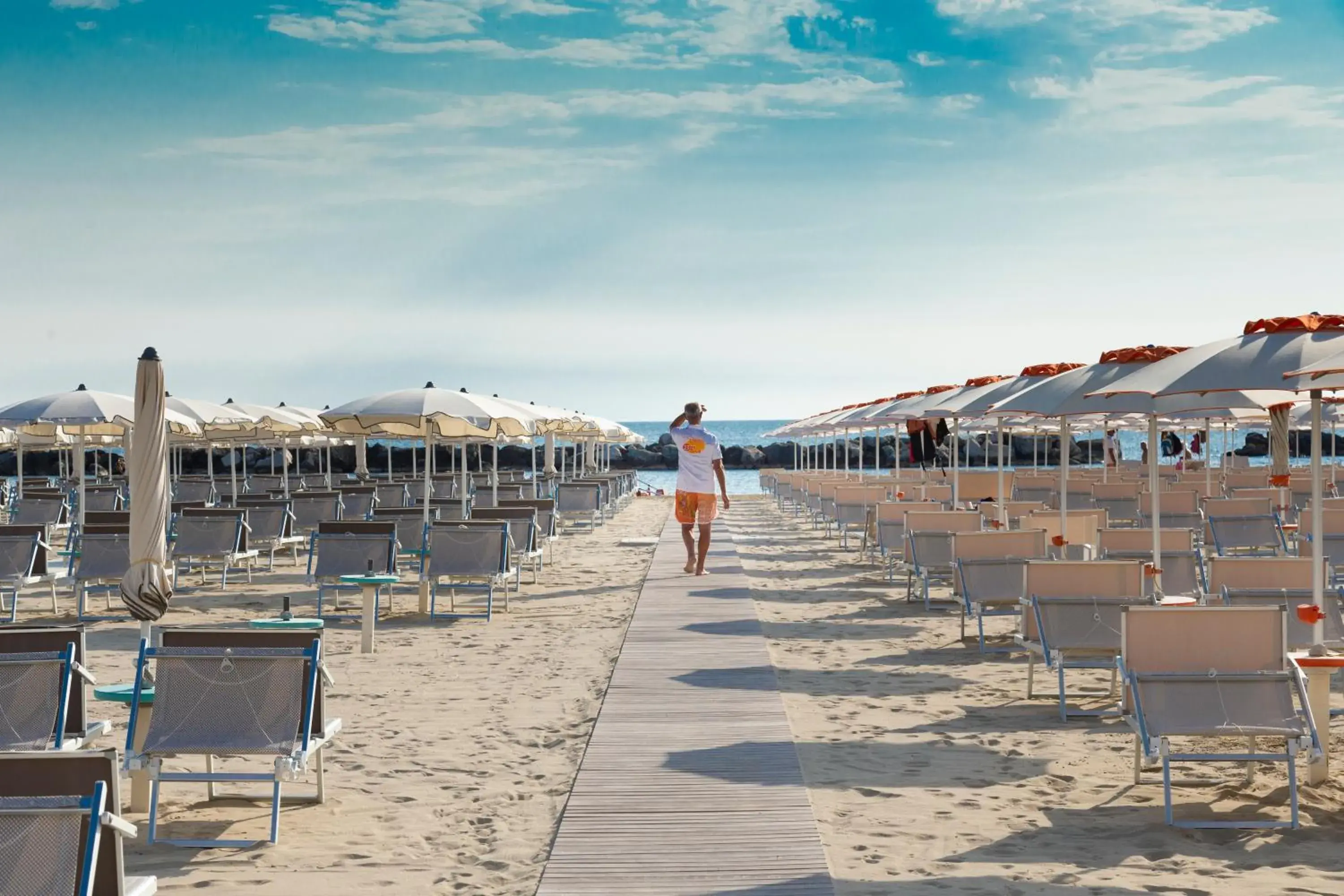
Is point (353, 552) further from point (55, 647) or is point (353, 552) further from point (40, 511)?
point (40, 511)

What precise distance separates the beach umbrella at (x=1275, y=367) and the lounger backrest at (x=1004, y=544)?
2795mm

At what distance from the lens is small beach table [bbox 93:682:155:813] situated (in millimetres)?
4727

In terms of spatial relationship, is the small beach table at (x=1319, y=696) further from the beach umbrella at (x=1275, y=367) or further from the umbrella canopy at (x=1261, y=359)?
the umbrella canopy at (x=1261, y=359)

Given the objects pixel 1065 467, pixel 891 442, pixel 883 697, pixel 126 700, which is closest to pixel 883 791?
pixel 883 697

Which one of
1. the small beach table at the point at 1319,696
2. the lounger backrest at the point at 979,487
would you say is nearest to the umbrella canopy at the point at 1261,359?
the small beach table at the point at 1319,696

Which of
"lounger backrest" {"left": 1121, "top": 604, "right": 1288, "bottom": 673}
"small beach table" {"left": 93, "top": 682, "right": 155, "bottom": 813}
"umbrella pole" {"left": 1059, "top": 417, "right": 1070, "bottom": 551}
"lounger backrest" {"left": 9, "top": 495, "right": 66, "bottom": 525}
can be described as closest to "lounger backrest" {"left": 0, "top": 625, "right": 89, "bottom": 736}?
"small beach table" {"left": 93, "top": 682, "right": 155, "bottom": 813}

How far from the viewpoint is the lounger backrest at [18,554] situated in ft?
34.0

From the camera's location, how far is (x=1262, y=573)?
706 cm

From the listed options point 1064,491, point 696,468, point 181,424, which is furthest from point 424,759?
point 181,424

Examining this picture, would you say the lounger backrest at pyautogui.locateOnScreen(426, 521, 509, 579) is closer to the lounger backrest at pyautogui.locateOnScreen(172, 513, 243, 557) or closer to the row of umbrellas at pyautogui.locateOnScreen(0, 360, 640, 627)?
the row of umbrellas at pyautogui.locateOnScreen(0, 360, 640, 627)

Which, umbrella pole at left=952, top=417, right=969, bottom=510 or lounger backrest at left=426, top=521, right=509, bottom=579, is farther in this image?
umbrella pole at left=952, top=417, right=969, bottom=510

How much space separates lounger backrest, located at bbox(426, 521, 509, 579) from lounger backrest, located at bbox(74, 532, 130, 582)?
7.97 feet

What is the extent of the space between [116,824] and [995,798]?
131 inches

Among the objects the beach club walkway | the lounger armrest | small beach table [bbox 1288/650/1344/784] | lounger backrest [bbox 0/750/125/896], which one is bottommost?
the beach club walkway
